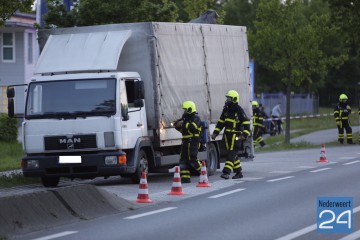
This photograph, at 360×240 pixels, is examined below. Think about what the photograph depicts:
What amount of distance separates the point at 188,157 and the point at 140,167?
109 centimetres

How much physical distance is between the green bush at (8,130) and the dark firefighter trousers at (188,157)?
1757 centimetres

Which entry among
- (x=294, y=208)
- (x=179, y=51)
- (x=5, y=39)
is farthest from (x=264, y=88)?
(x=294, y=208)

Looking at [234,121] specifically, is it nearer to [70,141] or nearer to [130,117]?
[130,117]

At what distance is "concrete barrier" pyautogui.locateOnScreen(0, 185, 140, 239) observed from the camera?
12633 mm

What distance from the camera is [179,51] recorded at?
72.4 feet

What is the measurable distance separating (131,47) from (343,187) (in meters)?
5.40

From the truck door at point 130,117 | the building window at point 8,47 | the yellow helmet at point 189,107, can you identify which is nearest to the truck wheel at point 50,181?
the truck door at point 130,117

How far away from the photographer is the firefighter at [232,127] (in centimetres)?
2155

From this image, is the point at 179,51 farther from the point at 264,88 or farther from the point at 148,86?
the point at 264,88

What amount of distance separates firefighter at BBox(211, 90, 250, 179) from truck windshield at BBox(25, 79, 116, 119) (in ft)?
9.19

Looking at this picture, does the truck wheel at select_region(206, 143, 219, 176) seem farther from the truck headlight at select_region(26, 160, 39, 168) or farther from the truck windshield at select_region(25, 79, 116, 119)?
the truck headlight at select_region(26, 160, 39, 168)

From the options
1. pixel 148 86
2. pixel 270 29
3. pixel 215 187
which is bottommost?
pixel 215 187

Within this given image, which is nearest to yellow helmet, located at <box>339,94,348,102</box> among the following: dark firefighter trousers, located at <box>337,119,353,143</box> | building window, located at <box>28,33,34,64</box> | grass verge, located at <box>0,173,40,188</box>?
dark firefighter trousers, located at <box>337,119,353,143</box>

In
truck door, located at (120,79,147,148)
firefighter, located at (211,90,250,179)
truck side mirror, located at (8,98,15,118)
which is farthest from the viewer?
firefighter, located at (211,90,250,179)
